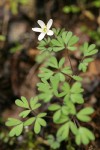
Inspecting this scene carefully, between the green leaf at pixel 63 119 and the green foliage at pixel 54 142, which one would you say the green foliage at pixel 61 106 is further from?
the green foliage at pixel 54 142

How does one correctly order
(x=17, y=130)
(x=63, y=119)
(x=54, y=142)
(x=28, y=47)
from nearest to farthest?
(x=63, y=119)
(x=17, y=130)
(x=54, y=142)
(x=28, y=47)

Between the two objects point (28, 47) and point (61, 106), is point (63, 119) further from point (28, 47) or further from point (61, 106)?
point (28, 47)

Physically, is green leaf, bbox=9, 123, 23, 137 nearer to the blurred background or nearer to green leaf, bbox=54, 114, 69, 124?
green leaf, bbox=54, 114, 69, 124

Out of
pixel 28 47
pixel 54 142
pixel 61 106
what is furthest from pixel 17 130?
pixel 28 47

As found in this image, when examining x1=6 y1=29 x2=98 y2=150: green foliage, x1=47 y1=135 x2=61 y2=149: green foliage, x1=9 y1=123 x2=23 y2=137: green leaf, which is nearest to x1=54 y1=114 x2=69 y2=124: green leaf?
x1=6 y1=29 x2=98 y2=150: green foliage

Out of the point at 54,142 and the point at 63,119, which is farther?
the point at 54,142

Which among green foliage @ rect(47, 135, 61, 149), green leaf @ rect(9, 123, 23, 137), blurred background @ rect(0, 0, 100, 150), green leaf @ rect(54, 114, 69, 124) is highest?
blurred background @ rect(0, 0, 100, 150)

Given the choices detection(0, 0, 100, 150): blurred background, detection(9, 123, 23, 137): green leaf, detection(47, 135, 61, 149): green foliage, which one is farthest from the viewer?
detection(0, 0, 100, 150): blurred background

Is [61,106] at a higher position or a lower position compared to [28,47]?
lower

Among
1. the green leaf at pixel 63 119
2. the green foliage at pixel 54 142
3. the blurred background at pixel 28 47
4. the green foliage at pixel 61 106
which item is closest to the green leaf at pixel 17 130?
the green foliage at pixel 61 106

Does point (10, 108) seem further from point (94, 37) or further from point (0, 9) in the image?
point (0, 9)
